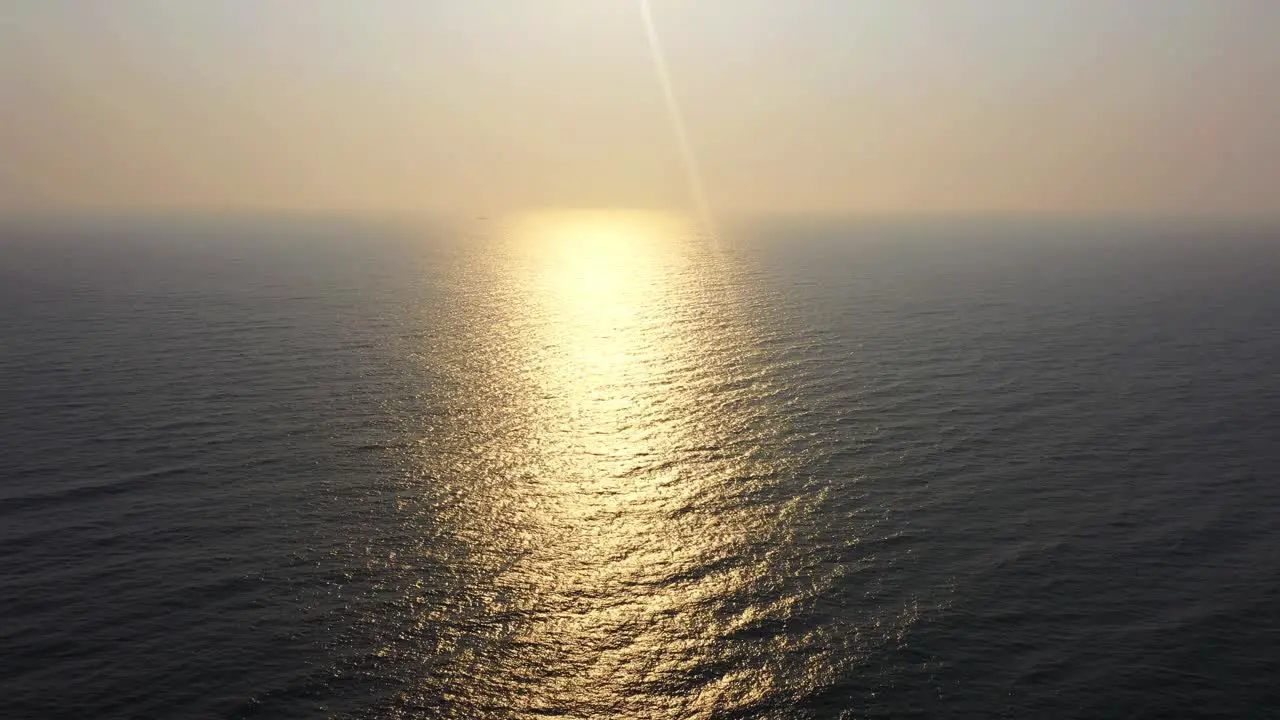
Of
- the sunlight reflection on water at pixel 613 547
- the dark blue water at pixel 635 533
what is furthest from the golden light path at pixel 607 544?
the dark blue water at pixel 635 533

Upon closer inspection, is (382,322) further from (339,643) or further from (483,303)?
(339,643)

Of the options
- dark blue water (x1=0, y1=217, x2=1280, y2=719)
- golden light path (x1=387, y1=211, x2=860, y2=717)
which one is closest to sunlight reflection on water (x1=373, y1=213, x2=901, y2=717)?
golden light path (x1=387, y1=211, x2=860, y2=717)

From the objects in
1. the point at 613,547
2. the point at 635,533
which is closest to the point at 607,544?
the point at 613,547

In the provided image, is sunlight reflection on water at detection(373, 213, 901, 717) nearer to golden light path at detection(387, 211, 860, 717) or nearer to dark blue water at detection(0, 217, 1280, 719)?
golden light path at detection(387, 211, 860, 717)

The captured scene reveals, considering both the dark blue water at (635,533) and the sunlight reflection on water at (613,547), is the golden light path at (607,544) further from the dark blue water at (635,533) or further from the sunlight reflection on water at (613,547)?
the dark blue water at (635,533)

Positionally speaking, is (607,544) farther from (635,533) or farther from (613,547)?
(635,533)
